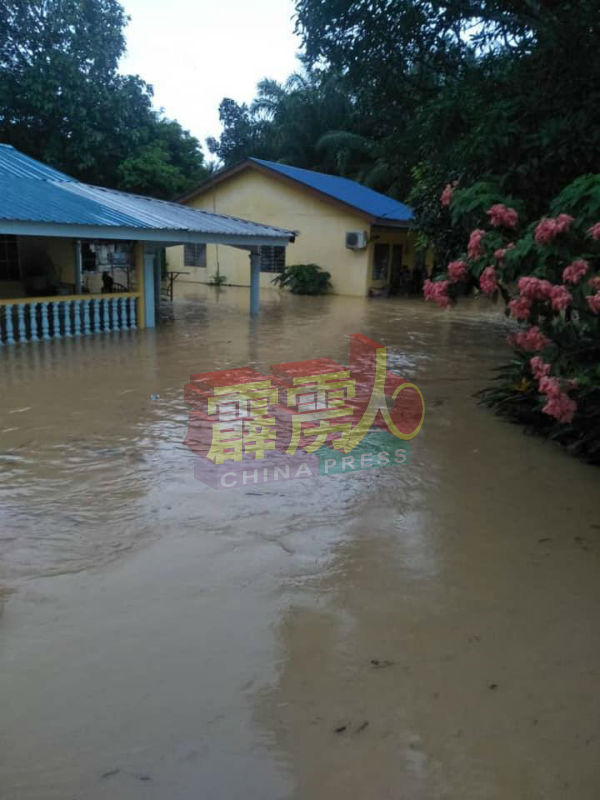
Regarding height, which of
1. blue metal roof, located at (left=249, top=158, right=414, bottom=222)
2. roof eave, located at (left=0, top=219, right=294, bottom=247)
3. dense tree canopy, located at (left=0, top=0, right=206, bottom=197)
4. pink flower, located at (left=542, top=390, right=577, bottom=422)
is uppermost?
dense tree canopy, located at (left=0, top=0, right=206, bottom=197)

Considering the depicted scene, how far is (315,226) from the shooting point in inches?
914

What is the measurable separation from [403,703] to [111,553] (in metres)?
2.08

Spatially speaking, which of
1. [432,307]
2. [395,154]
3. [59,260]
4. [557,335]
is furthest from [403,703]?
[432,307]

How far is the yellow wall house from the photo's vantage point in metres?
22.3

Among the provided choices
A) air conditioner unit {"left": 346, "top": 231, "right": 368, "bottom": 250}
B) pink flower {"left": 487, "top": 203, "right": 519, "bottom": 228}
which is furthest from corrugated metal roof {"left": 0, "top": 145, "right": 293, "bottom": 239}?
pink flower {"left": 487, "top": 203, "right": 519, "bottom": 228}

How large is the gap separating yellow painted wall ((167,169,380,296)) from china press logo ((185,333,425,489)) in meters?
13.2

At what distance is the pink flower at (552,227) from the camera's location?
4945mm

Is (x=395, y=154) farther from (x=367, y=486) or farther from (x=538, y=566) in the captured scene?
(x=538, y=566)

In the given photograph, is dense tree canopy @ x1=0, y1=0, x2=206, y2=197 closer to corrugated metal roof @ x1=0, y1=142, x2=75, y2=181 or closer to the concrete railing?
corrugated metal roof @ x1=0, y1=142, x2=75, y2=181

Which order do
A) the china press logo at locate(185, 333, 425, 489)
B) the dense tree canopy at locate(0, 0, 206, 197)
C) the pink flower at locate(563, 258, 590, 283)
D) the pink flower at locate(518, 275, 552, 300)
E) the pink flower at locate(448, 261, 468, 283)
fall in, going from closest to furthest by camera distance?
the pink flower at locate(563, 258, 590, 283), the pink flower at locate(518, 275, 552, 300), the china press logo at locate(185, 333, 425, 489), the pink flower at locate(448, 261, 468, 283), the dense tree canopy at locate(0, 0, 206, 197)

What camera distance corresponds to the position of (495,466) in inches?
229

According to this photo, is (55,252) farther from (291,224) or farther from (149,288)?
(291,224)

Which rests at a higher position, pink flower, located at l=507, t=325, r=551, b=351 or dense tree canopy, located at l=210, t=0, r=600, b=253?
dense tree canopy, located at l=210, t=0, r=600, b=253

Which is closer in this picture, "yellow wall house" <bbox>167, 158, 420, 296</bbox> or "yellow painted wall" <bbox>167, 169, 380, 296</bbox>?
"yellow wall house" <bbox>167, 158, 420, 296</bbox>
